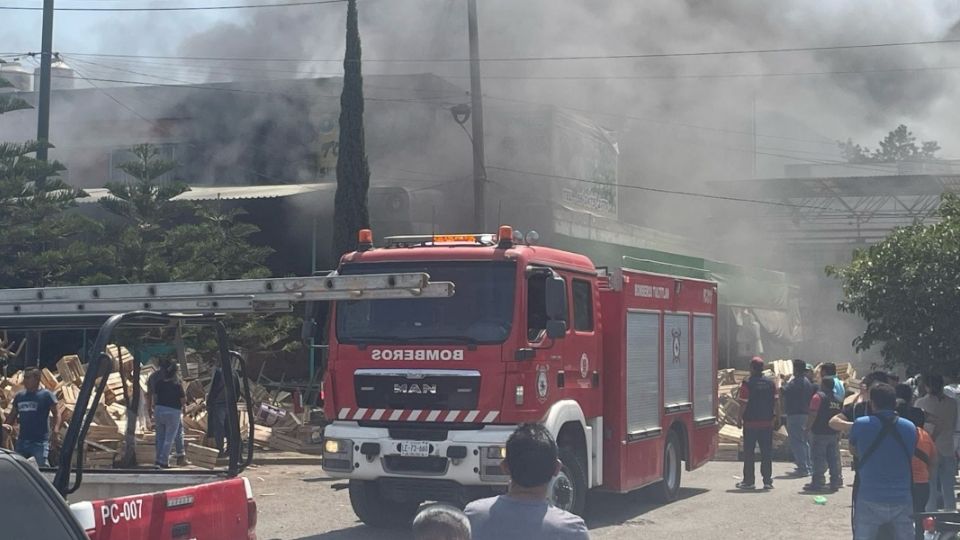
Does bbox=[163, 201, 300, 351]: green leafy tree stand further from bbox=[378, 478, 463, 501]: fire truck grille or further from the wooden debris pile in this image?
bbox=[378, 478, 463, 501]: fire truck grille

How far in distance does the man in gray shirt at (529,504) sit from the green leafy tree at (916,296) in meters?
8.88

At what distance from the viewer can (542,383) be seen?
982 cm

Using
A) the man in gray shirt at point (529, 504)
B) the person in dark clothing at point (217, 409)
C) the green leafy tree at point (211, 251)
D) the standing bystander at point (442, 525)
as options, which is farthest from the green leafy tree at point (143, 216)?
the standing bystander at point (442, 525)

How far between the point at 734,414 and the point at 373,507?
10770 millimetres

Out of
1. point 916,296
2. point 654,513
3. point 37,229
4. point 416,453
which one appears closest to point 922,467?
point 416,453

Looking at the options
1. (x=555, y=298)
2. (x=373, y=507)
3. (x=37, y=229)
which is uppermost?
(x=37, y=229)

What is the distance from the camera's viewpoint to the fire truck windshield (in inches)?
382

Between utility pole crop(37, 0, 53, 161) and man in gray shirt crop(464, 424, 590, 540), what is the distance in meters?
19.5

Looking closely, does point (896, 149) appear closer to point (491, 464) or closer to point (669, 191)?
point (669, 191)

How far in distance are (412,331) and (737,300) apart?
2155 cm

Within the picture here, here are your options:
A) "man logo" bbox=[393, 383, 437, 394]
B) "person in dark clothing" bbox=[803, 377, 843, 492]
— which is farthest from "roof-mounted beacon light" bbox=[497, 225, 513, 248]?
"person in dark clothing" bbox=[803, 377, 843, 492]

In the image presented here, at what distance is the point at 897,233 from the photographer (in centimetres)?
1248

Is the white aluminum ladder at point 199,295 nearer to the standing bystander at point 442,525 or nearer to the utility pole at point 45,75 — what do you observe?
the standing bystander at point 442,525

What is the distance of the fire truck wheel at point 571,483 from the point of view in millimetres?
9842
